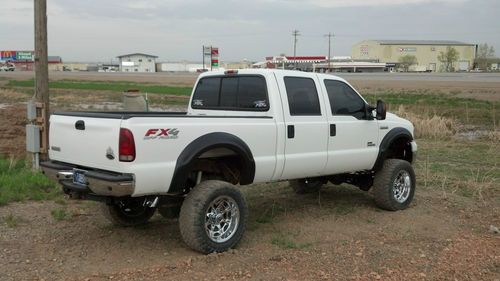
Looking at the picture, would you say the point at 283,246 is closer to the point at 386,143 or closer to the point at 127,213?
the point at 127,213

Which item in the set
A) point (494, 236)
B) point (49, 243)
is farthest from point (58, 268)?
point (494, 236)

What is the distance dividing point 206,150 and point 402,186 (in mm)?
3771

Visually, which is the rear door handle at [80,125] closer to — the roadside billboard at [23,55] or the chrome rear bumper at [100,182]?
the chrome rear bumper at [100,182]

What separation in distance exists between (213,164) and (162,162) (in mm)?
1037

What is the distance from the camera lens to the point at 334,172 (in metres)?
7.28

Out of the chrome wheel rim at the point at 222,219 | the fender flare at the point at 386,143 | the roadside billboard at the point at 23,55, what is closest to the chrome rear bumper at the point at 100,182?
the chrome wheel rim at the point at 222,219

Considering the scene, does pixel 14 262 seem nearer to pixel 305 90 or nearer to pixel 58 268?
pixel 58 268

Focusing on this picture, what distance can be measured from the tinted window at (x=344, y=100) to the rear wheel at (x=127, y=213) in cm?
271

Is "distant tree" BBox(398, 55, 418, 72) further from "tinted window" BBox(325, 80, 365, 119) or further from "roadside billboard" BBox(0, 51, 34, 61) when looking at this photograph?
"tinted window" BBox(325, 80, 365, 119)

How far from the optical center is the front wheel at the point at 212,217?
18.3ft

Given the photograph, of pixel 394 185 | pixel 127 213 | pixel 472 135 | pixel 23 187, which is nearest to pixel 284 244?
pixel 127 213

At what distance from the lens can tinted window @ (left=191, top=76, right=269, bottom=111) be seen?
6668 millimetres

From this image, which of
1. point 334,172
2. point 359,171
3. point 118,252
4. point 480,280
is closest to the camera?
point 480,280

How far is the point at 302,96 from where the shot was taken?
6918 mm
